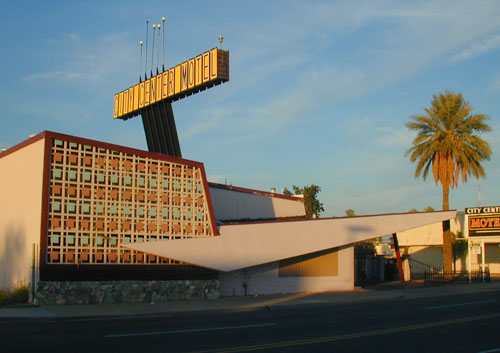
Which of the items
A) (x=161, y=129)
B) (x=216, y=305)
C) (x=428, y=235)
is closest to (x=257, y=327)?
(x=216, y=305)

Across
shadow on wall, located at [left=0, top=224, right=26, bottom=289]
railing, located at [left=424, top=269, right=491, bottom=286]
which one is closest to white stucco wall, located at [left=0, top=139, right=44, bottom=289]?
shadow on wall, located at [left=0, top=224, right=26, bottom=289]

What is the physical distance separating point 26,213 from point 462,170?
28799 millimetres

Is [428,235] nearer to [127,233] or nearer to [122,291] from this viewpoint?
[127,233]

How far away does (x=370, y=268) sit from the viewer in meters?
45.6

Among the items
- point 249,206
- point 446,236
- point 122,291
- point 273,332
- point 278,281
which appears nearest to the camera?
point 273,332

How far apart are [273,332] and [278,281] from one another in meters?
15.9

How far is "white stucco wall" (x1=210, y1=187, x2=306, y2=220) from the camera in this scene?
34.3 m

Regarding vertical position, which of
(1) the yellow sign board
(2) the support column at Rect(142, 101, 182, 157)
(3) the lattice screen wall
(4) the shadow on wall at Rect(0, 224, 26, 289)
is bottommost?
(4) the shadow on wall at Rect(0, 224, 26, 289)

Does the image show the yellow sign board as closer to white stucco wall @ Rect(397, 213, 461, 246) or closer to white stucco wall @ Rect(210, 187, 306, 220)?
white stucco wall @ Rect(210, 187, 306, 220)

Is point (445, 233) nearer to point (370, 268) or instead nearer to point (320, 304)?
point (370, 268)

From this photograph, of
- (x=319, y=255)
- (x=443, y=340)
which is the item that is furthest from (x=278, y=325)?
(x=319, y=255)

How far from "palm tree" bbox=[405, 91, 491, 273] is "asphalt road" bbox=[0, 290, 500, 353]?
19.5m

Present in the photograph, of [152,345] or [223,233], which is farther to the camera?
[223,233]

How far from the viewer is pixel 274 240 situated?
96.9 feet
